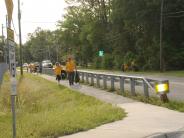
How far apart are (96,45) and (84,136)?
255ft

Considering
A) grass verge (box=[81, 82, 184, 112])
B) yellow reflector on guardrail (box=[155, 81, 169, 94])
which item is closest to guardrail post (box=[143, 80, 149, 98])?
grass verge (box=[81, 82, 184, 112])

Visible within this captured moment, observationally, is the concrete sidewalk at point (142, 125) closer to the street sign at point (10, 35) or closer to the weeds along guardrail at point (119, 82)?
the weeds along guardrail at point (119, 82)

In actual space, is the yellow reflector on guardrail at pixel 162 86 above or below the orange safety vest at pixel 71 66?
below

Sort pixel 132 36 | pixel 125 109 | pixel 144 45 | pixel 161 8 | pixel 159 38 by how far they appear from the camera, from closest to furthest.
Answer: pixel 125 109, pixel 161 8, pixel 159 38, pixel 144 45, pixel 132 36

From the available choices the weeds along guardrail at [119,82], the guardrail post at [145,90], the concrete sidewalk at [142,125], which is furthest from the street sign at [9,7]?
the guardrail post at [145,90]

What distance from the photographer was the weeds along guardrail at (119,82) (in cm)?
1752

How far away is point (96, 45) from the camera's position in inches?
3455

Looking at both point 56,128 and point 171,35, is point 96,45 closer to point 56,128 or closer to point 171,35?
point 171,35

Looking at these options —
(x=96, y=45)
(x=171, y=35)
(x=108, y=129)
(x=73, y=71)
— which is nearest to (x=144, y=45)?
(x=171, y=35)

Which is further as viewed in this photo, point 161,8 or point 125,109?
point 161,8

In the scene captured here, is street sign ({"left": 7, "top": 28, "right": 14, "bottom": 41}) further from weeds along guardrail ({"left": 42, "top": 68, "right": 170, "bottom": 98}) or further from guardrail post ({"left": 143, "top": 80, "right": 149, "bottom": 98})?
guardrail post ({"left": 143, "top": 80, "right": 149, "bottom": 98})

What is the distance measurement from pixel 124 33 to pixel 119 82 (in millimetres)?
49280

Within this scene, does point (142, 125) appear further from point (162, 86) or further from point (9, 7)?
point (9, 7)

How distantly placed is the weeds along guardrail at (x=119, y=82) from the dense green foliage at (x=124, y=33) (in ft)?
90.0
